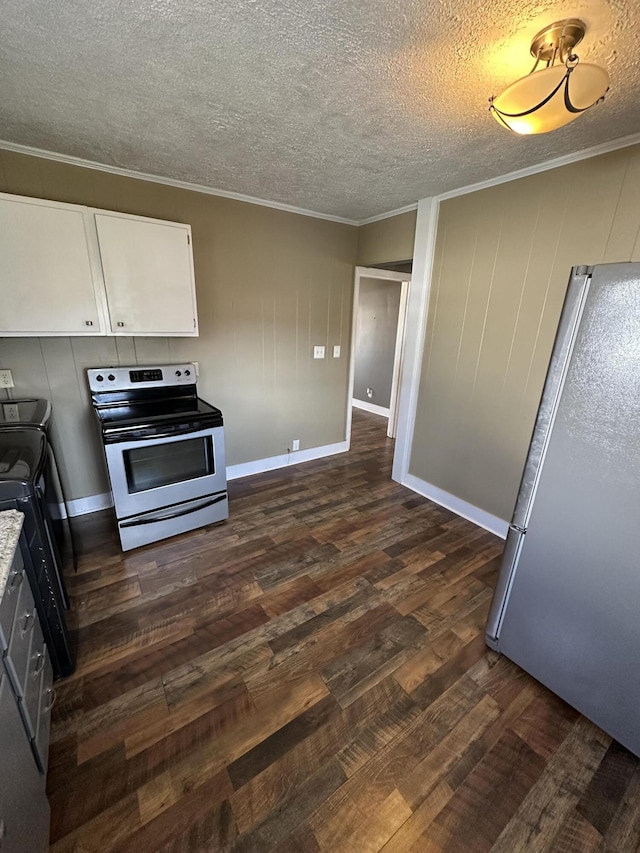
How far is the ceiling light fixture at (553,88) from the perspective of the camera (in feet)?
3.45

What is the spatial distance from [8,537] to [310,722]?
4.20 ft

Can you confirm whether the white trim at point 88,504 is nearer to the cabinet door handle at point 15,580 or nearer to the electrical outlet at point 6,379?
the electrical outlet at point 6,379

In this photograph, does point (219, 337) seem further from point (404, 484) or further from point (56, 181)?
point (404, 484)

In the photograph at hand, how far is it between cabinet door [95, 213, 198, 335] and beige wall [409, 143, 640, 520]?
76.8 inches

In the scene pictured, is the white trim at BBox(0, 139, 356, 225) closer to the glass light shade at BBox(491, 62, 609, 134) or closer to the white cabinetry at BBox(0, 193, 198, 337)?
the white cabinetry at BBox(0, 193, 198, 337)

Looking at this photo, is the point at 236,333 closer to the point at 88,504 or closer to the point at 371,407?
the point at 88,504

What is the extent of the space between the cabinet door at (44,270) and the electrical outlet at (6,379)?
1.24 feet

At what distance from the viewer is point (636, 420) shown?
3.64ft

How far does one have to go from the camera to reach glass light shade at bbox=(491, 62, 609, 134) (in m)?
1.05

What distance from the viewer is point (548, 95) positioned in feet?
3.62

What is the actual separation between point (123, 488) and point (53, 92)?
6.49 ft

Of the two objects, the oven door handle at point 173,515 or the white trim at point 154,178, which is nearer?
the white trim at point 154,178

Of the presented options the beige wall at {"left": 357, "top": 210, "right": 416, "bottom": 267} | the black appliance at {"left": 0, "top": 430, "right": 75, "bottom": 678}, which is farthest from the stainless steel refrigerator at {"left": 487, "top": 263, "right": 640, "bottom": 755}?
the beige wall at {"left": 357, "top": 210, "right": 416, "bottom": 267}

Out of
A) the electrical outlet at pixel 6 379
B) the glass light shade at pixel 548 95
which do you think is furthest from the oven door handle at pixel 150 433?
the glass light shade at pixel 548 95
